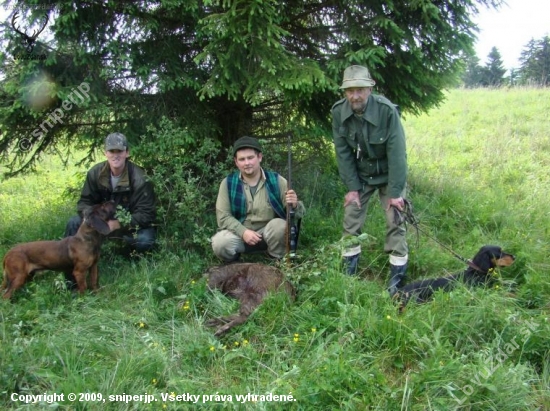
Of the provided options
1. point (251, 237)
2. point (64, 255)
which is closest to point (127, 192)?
point (64, 255)

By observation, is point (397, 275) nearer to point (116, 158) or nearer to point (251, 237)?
point (251, 237)

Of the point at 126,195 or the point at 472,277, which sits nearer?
the point at 472,277

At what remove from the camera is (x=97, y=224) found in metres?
4.25

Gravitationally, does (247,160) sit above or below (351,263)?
above

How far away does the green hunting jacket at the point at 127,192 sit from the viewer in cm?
495

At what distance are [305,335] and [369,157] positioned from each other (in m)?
1.93

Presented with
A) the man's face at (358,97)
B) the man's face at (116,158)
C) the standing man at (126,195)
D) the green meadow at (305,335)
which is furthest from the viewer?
A: the standing man at (126,195)

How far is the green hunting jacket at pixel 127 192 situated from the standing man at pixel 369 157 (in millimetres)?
2164

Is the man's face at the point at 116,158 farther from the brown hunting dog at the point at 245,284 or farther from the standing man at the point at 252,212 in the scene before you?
the brown hunting dog at the point at 245,284

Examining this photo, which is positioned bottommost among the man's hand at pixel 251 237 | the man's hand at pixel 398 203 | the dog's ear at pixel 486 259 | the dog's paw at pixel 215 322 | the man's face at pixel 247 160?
the dog's paw at pixel 215 322

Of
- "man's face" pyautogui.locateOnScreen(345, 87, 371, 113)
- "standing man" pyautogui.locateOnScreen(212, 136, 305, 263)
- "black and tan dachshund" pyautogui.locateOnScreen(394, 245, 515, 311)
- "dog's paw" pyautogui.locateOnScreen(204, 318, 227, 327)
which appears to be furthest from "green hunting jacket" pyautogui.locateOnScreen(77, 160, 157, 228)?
"black and tan dachshund" pyautogui.locateOnScreen(394, 245, 515, 311)

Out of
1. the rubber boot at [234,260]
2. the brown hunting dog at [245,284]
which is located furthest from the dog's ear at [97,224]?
the rubber boot at [234,260]

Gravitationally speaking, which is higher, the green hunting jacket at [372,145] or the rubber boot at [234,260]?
the green hunting jacket at [372,145]

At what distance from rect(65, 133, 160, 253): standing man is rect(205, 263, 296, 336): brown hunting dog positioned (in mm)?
1012
